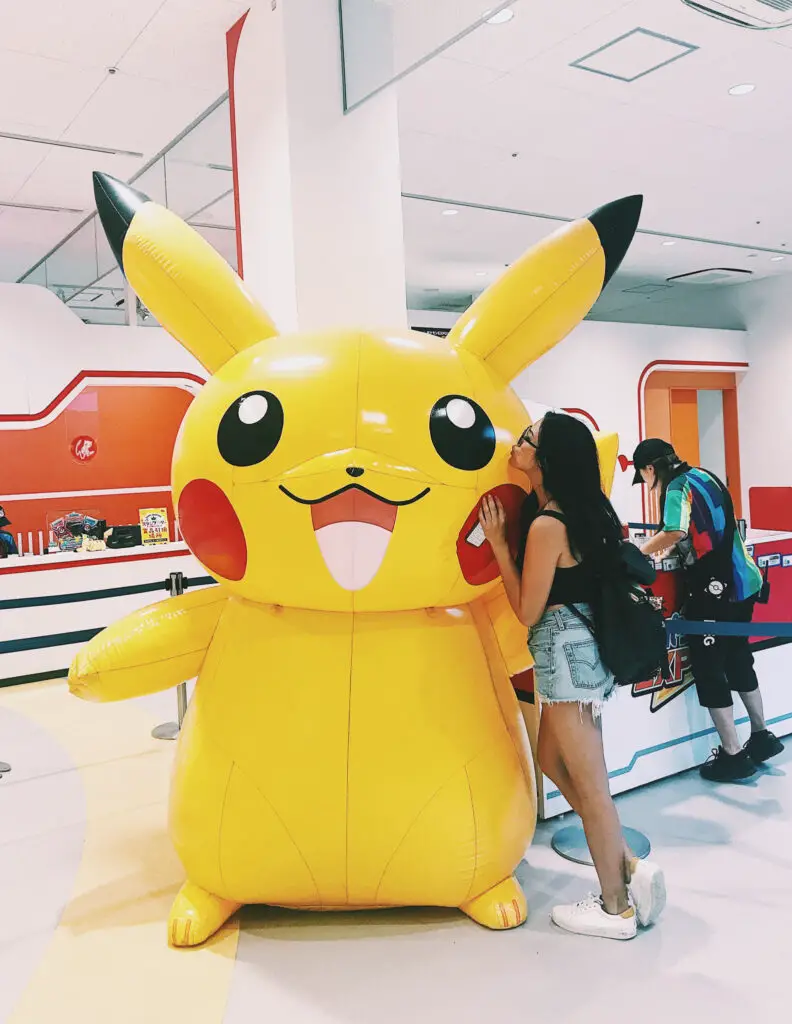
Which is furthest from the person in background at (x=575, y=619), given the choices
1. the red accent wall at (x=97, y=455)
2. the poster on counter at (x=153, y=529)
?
the red accent wall at (x=97, y=455)

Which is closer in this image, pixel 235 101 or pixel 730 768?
pixel 730 768

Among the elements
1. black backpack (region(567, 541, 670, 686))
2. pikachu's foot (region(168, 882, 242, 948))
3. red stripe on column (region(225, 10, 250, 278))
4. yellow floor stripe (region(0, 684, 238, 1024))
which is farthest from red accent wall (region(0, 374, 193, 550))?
black backpack (region(567, 541, 670, 686))

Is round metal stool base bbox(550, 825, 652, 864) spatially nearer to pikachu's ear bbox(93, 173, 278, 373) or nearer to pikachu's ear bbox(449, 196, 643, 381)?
pikachu's ear bbox(449, 196, 643, 381)

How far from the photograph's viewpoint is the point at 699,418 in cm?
1275

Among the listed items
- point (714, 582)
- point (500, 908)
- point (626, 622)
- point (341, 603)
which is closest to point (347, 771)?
point (341, 603)

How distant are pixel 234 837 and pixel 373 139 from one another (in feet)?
8.94

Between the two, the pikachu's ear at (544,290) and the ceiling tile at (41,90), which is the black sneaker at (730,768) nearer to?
the pikachu's ear at (544,290)

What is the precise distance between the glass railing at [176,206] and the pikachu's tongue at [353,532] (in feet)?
9.29

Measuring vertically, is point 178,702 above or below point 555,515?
below

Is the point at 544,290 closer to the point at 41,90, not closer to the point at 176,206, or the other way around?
the point at 41,90

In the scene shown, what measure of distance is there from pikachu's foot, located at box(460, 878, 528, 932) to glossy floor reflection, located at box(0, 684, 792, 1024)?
0.03m

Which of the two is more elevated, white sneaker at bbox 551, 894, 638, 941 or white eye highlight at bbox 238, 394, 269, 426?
white eye highlight at bbox 238, 394, 269, 426

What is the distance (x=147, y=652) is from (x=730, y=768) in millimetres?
2372

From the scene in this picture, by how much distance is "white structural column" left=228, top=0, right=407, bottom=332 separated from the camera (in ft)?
11.4
